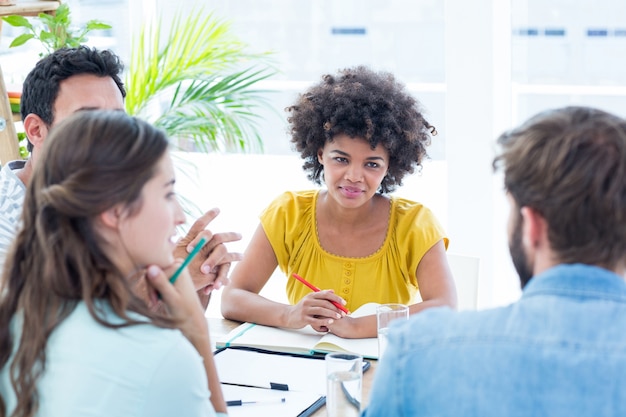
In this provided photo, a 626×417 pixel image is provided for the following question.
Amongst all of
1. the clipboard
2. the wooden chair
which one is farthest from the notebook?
the wooden chair

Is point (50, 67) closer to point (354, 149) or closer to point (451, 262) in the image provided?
point (354, 149)

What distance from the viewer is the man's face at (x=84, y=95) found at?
2.18 m

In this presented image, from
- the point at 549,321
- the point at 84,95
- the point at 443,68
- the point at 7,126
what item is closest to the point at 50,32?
the point at 7,126

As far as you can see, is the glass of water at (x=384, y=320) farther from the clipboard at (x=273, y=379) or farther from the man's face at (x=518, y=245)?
Answer: the man's face at (x=518, y=245)

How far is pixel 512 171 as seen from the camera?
1143 mm

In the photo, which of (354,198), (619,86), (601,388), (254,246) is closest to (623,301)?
(601,388)

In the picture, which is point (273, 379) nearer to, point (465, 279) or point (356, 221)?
point (356, 221)

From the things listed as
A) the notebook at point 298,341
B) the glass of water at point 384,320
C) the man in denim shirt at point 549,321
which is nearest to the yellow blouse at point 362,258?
the notebook at point 298,341

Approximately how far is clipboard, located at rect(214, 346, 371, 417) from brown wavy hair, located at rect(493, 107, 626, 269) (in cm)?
69

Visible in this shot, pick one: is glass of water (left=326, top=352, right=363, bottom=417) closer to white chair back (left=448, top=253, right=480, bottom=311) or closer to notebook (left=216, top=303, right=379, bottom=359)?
notebook (left=216, top=303, right=379, bottom=359)

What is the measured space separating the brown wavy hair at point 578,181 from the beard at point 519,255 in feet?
0.16

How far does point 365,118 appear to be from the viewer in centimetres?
239

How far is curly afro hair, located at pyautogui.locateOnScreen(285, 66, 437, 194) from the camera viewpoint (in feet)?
7.91

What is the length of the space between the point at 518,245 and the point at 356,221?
1.29m
